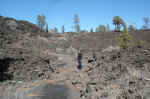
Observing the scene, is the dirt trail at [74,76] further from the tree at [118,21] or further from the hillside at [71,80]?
the tree at [118,21]

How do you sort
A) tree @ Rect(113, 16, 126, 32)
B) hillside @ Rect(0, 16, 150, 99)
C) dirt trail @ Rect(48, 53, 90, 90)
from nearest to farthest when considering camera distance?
1. hillside @ Rect(0, 16, 150, 99)
2. dirt trail @ Rect(48, 53, 90, 90)
3. tree @ Rect(113, 16, 126, 32)

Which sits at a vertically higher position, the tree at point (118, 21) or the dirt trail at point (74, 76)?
the tree at point (118, 21)

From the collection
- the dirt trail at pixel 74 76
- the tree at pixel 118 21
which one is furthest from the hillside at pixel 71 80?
the tree at pixel 118 21

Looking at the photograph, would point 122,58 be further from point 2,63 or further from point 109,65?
point 2,63

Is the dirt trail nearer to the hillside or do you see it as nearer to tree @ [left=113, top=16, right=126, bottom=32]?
the hillside

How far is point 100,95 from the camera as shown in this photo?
24.1 feet

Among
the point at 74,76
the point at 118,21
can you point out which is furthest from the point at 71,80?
the point at 118,21

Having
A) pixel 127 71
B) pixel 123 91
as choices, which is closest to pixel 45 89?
pixel 123 91

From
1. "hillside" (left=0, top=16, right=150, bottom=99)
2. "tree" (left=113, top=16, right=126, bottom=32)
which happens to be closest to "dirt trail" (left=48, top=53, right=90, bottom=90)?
"hillside" (left=0, top=16, right=150, bottom=99)

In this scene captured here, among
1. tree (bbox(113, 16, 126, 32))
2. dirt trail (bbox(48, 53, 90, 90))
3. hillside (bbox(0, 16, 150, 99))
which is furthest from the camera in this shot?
tree (bbox(113, 16, 126, 32))

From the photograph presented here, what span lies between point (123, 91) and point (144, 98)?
120 centimetres

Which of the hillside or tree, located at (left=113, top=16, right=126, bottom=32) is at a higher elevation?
tree, located at (left=113, top=16, right=126, bottom=32)

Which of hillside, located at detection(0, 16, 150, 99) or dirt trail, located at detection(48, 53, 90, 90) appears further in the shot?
dirt trail, located at detection(48, 53, 90, 90)

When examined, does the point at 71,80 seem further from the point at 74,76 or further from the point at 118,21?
the point at 118,21
